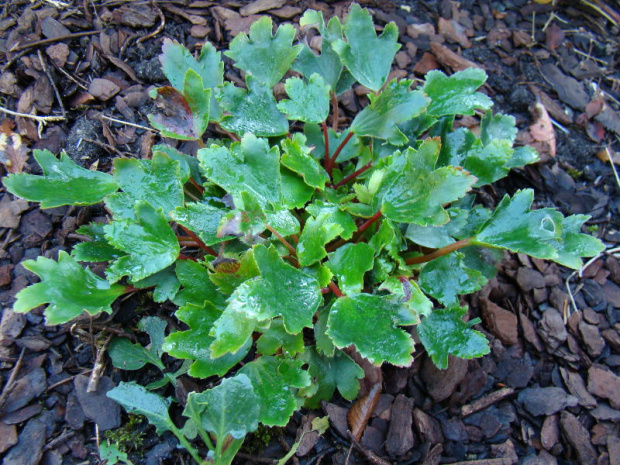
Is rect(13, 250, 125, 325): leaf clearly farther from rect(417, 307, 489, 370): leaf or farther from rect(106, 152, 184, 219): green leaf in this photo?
rect(417, 307, 489, 370): leaf

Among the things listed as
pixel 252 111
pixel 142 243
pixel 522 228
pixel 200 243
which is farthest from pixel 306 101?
pixel 522 228

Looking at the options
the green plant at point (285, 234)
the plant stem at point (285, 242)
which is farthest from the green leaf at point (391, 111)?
the plant stem at point (285, 242)

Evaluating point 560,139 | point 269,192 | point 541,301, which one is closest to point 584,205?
point 560,139

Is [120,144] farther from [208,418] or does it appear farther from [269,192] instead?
[208,418]

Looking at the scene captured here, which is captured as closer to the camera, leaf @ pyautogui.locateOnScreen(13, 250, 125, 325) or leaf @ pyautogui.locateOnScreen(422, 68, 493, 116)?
leaf @ pyautogui.locateOnScreen(13, 250, 125, 325)

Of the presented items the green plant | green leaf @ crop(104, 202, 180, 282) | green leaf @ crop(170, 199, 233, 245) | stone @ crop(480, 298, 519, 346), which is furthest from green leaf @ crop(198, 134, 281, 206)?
stone @ crop(480, 298, 519, 346)

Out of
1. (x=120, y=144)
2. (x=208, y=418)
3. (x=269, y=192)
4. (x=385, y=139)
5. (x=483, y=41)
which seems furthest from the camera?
(x=483, y=41)
